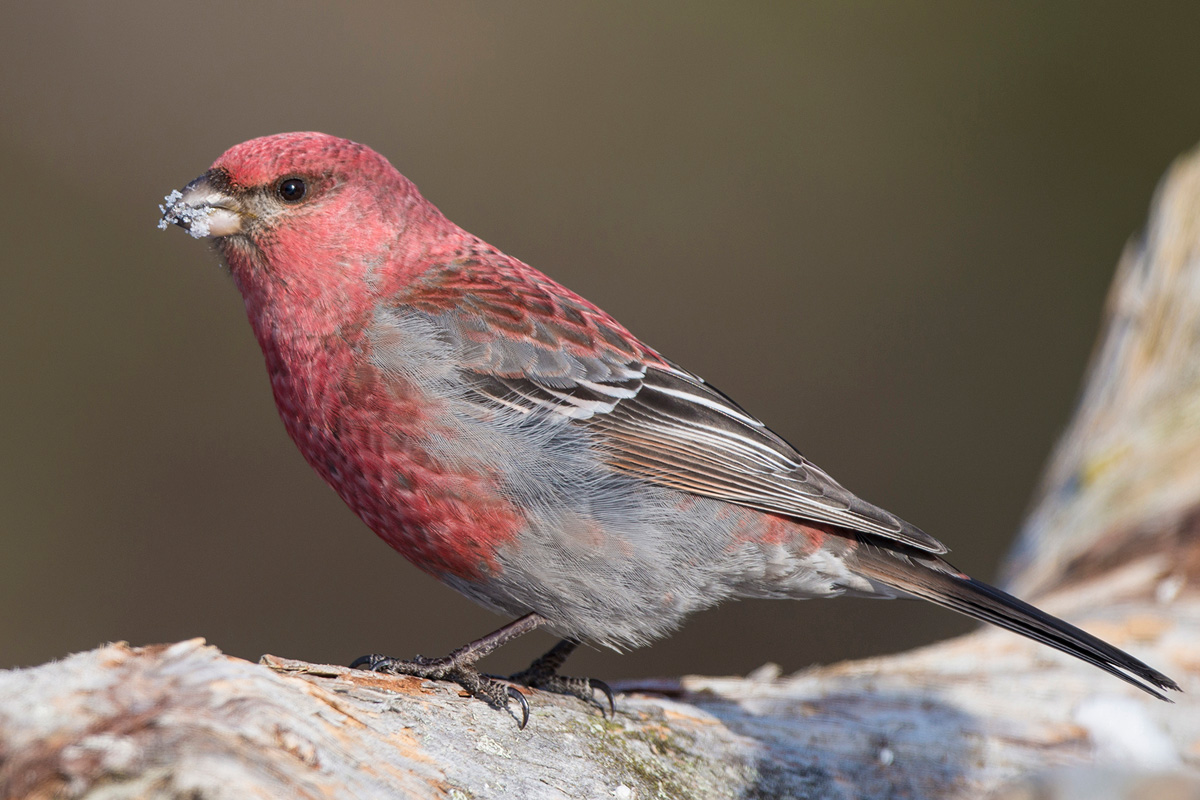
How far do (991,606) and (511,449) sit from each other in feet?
4.98

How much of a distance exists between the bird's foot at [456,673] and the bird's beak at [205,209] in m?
1.38

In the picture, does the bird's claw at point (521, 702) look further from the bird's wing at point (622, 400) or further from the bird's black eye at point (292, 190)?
the bird's black eye at point (292, 190)

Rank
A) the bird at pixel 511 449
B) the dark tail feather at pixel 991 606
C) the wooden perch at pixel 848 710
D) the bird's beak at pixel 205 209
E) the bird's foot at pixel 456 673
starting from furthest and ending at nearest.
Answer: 1. the bird's beak at pixel 205 209
2. the bird at pixel 511 449
3. the dark tail feather at pixel 991 606
4. the bird's foot at pixel 456 673
5. the wooden perch at pixel 848 710

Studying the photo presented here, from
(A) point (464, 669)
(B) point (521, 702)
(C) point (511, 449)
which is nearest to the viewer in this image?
(B) point (521, 702)

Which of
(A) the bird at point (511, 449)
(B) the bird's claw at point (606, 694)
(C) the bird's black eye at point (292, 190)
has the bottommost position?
(B) the bird's claw at point (606, 694)

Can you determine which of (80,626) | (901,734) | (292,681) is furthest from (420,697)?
(80,626)

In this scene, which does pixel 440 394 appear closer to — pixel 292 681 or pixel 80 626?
pixel 292 681

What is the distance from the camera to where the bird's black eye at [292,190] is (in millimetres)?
3182

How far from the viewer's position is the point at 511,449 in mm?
3059

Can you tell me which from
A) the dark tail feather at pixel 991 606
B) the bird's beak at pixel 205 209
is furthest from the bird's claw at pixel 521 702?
the bird's beak at pixel 205 209

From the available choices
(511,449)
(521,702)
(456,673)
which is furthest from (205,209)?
(521,702)

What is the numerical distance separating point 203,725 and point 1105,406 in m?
4.72

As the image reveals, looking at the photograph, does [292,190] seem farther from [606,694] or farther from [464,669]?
[606,694]

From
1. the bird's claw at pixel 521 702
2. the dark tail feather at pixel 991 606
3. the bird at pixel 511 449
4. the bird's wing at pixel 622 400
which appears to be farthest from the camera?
the bird's wing at pixel 622 400
